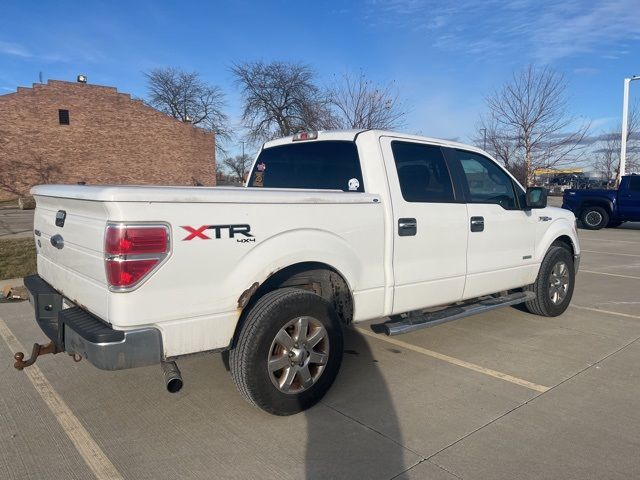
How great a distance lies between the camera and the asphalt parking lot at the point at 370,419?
111 inches

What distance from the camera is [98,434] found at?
3.16 m

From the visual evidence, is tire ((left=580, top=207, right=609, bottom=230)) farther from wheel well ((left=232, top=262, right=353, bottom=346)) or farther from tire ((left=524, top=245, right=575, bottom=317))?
wheel well ((left=232, top=262, right=353, bottom=346))

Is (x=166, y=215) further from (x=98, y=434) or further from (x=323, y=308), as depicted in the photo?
(x=98, y=434)

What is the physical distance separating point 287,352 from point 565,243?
4.28 meters

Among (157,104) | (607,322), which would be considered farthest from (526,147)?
(157,104)

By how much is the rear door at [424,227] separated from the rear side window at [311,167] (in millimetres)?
295

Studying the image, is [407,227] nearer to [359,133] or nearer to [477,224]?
[359,133]

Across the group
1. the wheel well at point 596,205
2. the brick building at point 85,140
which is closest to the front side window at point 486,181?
the wheel well at point 596,205

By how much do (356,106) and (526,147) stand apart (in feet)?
25.8

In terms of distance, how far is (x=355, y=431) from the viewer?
3.20m

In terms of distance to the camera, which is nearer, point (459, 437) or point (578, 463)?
point (578, 463)

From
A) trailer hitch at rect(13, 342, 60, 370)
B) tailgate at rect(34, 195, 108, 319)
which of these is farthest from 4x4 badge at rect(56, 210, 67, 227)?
trailer hitch at rect(13, 342, 60, 370)

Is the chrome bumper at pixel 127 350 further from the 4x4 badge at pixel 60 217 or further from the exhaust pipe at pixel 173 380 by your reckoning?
the 4x4 badge at pixel 60 217

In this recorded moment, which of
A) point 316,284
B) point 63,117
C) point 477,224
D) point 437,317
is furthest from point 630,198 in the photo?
point 63,117
